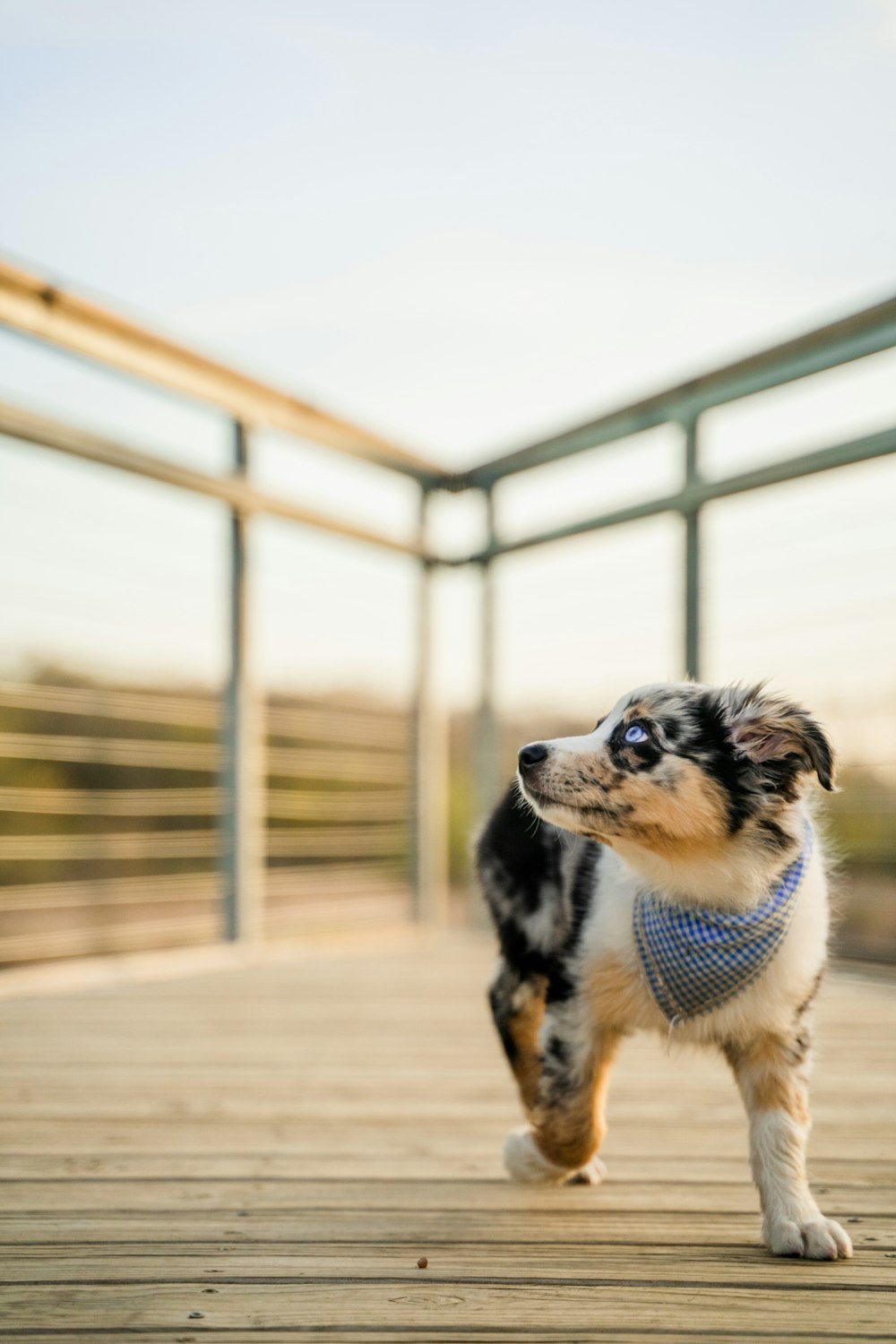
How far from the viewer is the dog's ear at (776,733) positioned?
65.2 inches

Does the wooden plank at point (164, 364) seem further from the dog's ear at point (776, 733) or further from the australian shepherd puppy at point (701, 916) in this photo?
the dog's ear at point (776, 733)

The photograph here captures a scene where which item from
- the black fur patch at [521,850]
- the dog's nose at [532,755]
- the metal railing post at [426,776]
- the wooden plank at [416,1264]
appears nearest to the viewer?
the wooden plank at [416,1264]

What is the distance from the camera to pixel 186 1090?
2615 mm

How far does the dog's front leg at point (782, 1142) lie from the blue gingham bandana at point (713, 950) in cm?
13

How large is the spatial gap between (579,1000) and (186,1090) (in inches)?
51.4

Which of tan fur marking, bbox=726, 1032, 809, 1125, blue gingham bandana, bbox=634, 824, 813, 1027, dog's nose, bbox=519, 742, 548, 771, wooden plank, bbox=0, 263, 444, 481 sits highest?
wooden plank, bbox=0, 263, 444, 481

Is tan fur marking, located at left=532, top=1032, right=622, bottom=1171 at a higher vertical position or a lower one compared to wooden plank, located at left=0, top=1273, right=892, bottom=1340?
higher

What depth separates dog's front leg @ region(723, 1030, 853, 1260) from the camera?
1.57m

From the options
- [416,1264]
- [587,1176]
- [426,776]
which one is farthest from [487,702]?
[416,1264]

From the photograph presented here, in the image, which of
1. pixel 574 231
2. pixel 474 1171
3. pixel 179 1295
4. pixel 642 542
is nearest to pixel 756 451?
pixel 642 542

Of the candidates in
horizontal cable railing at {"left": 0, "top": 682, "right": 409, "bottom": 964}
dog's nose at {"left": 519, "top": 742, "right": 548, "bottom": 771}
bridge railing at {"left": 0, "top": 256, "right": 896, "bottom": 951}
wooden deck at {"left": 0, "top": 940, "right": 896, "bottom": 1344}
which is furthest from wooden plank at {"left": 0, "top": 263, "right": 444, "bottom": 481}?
dog's nose at {"left": 519, "top": 742, "right": 548, "bottom": 771}

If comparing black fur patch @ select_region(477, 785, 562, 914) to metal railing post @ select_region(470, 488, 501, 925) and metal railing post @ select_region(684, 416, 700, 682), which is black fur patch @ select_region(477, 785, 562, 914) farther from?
metal railing post @ select_region(470, 488, 501, 925)

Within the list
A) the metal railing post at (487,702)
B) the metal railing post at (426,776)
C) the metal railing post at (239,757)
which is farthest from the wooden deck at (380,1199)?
the metal railing post at (426,776)

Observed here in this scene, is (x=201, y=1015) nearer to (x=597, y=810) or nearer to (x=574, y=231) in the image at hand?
(x=597, y=810)
